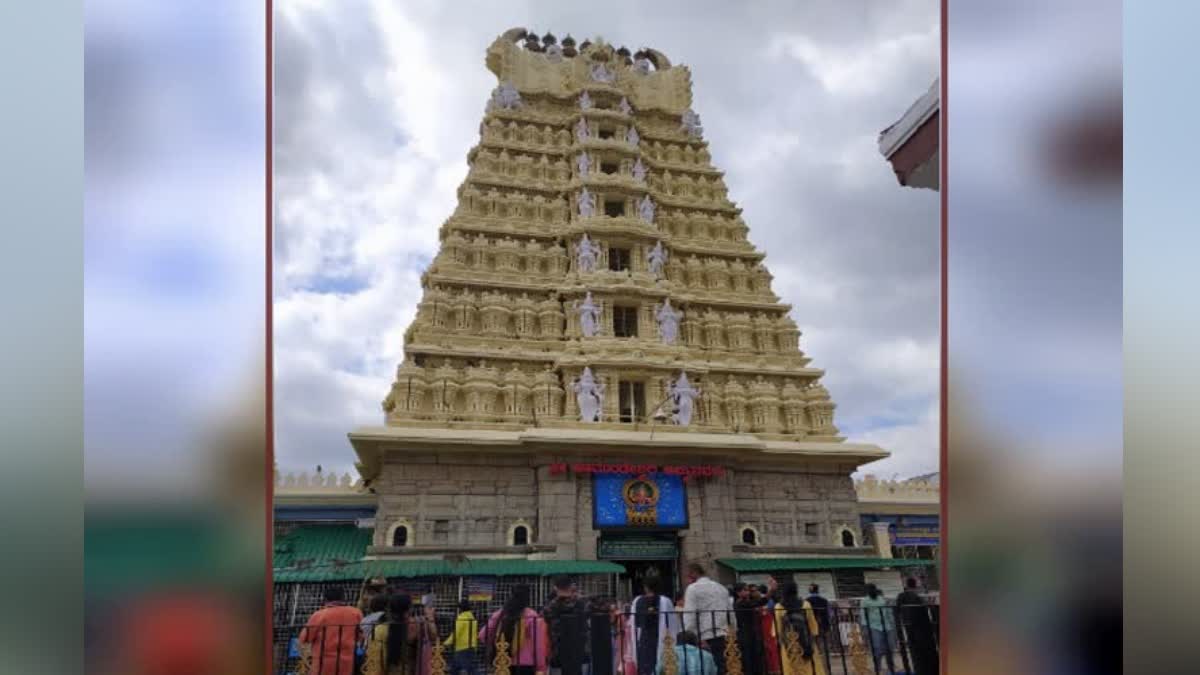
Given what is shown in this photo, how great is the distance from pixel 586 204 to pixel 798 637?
11.2 meters

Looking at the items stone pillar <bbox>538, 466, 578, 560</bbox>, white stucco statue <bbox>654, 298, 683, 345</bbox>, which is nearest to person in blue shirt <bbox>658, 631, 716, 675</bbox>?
stone pillar <bbox>538, 466, 578, 560</bbox>

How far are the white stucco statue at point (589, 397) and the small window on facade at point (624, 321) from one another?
6.11 feet

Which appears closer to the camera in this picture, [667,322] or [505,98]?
[667,322]

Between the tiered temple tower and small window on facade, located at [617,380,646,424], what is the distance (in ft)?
0.19

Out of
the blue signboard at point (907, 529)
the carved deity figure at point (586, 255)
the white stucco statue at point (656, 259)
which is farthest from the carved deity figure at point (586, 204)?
the blue signboard at point (907, 529)

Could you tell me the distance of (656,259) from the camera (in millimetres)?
16297

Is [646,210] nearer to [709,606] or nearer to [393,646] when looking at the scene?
[709,606]

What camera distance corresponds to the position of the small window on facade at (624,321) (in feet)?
51.8

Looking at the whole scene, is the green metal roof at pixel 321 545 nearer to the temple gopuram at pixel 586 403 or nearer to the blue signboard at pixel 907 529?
the temple gopuram at pixel 586 403
